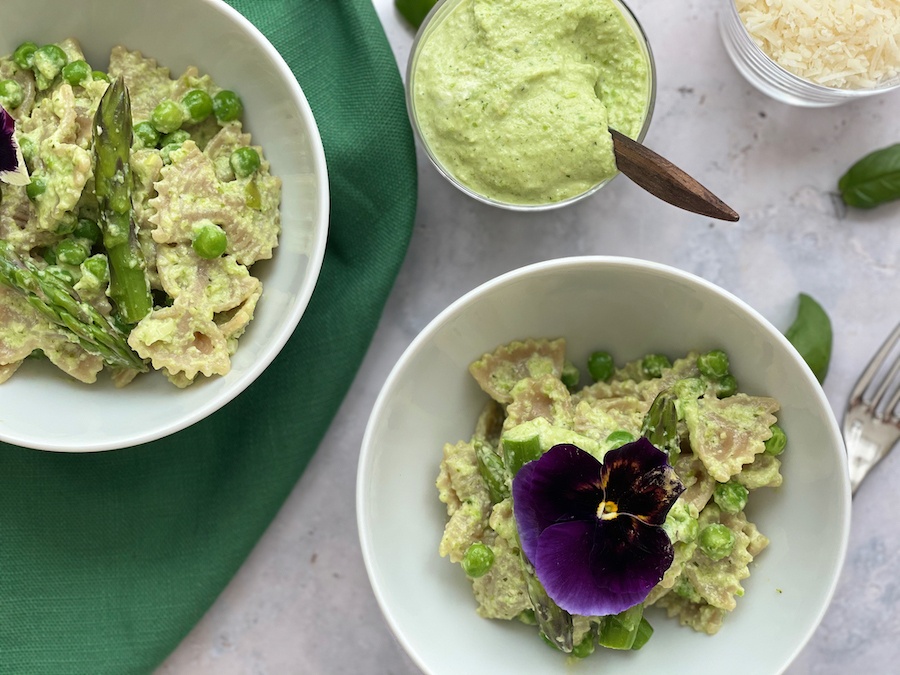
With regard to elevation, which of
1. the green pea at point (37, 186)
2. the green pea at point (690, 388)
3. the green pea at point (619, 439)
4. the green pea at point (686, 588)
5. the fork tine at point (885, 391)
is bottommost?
the green pea at point (686, 588)

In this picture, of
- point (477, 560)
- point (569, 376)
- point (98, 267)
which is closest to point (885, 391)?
point (569, 376)

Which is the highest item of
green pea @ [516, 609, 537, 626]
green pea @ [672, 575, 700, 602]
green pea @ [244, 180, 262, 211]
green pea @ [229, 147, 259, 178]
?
green pea @ [229, 147, 259, 178]

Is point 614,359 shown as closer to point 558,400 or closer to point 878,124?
point 558,400

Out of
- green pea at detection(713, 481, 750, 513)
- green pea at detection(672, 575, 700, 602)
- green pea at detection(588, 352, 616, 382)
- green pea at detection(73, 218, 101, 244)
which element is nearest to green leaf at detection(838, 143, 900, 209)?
green pea at detection(588, 352, 616, 382)

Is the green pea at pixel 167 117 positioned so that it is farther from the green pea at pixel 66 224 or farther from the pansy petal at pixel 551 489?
the pansy petal at pixel 551 489

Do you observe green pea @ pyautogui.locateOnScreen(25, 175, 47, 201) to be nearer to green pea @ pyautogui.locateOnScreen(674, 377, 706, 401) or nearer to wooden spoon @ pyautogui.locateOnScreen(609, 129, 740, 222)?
wooden spoon @ pyautogui.locateOnScreen(609, 129, 740, 222)

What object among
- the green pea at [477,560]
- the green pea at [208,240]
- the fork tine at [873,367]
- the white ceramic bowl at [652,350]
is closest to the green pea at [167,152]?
the green pea at [208,240]

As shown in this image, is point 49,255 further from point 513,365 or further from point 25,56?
point 513,365
